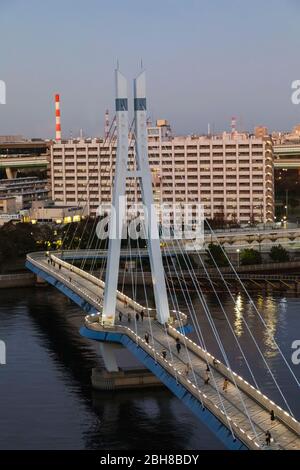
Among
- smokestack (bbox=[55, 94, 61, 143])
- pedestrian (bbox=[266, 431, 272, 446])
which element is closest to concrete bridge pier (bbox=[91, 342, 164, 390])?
pedestrian (bbox=[266, 431, 272, 446])

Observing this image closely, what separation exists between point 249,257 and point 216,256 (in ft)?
1.63

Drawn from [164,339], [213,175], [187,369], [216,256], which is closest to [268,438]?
[187,369]

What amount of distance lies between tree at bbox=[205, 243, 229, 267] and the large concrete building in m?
4.63

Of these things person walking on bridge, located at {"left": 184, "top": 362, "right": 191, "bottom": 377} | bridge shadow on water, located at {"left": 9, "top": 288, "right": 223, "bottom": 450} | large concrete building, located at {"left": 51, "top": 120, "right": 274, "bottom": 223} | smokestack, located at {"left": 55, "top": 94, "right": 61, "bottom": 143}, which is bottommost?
bridge shadow on water, located at {"left": 9, "top": 288, "right": 223, "bottom": 450}

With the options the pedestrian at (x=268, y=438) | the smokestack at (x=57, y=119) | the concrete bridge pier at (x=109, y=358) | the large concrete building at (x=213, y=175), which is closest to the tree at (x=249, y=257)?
the large concrete building at (x=213, y=175)

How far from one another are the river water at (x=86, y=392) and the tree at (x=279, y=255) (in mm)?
3714

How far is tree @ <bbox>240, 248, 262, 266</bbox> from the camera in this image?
14.9 meters

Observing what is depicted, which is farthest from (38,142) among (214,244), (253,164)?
(214,244)

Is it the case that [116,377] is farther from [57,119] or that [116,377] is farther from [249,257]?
[57,119]

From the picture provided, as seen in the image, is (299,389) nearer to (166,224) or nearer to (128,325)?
(128,325)

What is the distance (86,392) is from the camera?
8.06 meters

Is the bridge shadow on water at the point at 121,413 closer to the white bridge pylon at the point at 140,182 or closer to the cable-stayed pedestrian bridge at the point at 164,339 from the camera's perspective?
the cable-stayed pedestrian bridge at the point at 164,339

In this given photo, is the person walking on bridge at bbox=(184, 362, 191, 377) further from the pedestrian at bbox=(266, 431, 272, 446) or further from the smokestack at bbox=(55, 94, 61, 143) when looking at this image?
the smokestack at bbox=(55, 94, 61, 143)
